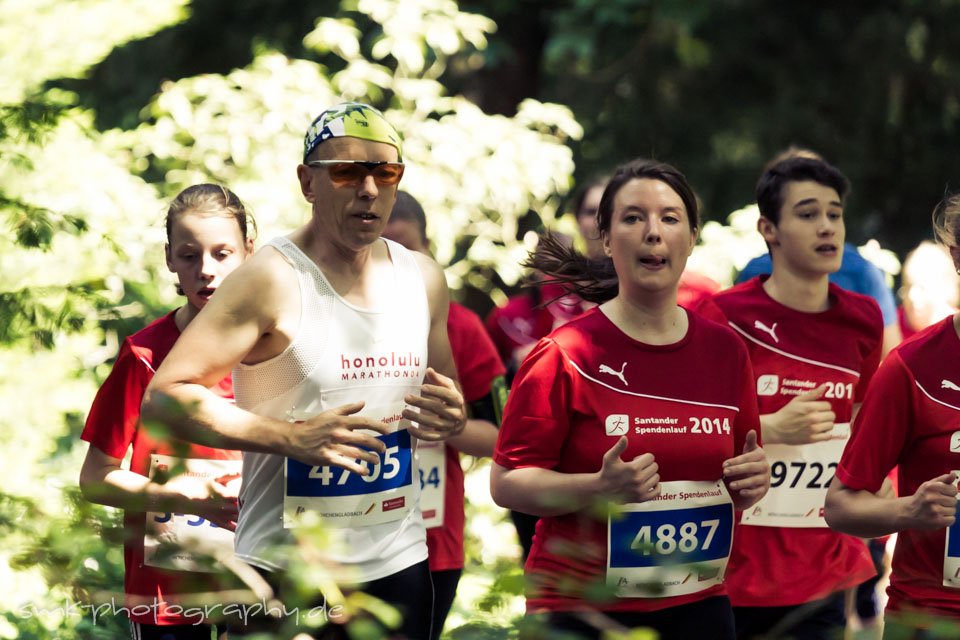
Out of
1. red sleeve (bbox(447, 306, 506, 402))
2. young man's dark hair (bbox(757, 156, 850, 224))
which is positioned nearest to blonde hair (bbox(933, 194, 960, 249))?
young man's dark hair (bbox(757, 156, 850, 224))

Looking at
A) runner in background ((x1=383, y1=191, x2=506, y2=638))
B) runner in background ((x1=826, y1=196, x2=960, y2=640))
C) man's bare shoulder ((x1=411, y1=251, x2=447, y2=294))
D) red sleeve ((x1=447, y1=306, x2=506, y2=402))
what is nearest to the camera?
runner in background ((x1=826, y1=196, x2=960, y2=640))

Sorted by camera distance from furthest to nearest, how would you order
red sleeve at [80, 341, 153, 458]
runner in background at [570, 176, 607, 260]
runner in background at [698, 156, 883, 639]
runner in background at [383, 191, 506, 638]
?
runner in background at [570, 176, 607, 260]
runner in background at [383, 191, 506, 638]
runner in background at [698, 156, 883, 639]
red sleeve at [80, 341, 153, 458]

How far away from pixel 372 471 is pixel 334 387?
0.85 ft

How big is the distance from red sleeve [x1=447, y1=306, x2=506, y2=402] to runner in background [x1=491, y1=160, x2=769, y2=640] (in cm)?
154

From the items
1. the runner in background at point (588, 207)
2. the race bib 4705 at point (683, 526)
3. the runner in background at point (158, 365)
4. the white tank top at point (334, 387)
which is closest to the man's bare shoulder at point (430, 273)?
the white tank top at point (334, 387)

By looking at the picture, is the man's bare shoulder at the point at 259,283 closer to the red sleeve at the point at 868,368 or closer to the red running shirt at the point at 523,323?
the red sleeve at the point at 868,368

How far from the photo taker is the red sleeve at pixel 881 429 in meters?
3.47

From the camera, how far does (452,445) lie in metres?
5.21

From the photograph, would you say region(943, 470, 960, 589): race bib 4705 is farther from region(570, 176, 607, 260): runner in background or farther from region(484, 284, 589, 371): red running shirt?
region(484, 284, 589, 371): red running shirt

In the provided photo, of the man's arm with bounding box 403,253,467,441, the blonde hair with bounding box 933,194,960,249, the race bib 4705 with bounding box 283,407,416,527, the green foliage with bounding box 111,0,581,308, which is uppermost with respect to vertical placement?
the green foliage with bounding box 111,0,581,308

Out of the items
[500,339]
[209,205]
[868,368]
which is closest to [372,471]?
[209,205]

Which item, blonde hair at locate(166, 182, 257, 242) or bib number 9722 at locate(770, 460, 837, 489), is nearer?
blonde hair at locate(166, 182, 257, 242)

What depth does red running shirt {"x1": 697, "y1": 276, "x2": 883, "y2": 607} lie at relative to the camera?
4.66 m

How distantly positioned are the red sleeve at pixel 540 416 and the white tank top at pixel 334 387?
0.33 meters
